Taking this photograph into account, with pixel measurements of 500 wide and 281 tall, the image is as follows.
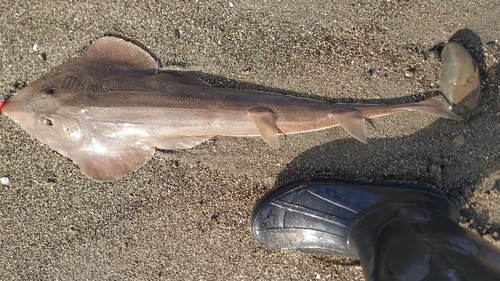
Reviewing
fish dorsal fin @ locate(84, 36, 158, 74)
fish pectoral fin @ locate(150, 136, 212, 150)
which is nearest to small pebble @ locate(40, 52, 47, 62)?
fish dorsal fin @ locate(84, 36, 158, 74)

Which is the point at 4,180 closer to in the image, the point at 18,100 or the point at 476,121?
the point at 18,100

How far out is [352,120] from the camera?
3.14m

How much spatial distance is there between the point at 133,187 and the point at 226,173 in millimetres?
1016

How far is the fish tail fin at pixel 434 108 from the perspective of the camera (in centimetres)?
315

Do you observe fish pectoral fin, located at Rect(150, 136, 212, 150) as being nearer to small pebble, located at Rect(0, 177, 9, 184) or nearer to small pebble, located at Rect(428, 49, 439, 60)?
small pebble, located at Rect(0, 177, 9, 184)

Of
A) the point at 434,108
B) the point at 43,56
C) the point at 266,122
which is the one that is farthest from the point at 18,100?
the point at 434,108

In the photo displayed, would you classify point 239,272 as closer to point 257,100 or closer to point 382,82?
point 257,100

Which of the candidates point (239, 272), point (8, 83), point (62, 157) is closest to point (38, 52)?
point (8, 83)

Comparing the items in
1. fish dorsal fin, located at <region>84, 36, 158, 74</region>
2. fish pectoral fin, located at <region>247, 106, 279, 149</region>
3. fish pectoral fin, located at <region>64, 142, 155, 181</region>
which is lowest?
fish pectoral fin, located at <region>64, 142, 155, 181</region>

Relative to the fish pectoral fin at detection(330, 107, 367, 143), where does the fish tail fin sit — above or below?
above

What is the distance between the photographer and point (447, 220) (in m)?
2.80

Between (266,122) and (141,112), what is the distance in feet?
3.94

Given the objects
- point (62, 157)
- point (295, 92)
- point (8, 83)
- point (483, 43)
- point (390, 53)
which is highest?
point (483, 43)

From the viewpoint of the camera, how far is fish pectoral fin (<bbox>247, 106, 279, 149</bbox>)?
3123 mm
